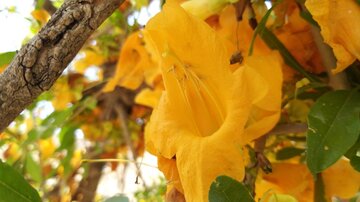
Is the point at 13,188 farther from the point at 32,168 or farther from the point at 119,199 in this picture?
the point at 32,168

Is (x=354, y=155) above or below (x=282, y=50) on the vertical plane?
below

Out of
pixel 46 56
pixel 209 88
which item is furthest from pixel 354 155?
pixel 46 56

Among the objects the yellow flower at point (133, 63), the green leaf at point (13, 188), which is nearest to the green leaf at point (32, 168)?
the yellow flower at point (133, 63)

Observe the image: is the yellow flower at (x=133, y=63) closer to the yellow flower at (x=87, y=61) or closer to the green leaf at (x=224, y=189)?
the yellow flower at (x=87, y=61)

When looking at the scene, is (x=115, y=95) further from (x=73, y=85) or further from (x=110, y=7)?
(x=110, y=7)

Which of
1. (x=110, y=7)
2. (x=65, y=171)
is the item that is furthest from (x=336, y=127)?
(x=65, y=171)

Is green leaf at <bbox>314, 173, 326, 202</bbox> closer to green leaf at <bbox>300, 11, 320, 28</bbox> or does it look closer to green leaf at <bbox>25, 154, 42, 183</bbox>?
green leaf at <bbox>300, 11, 320, 28</bbox>
